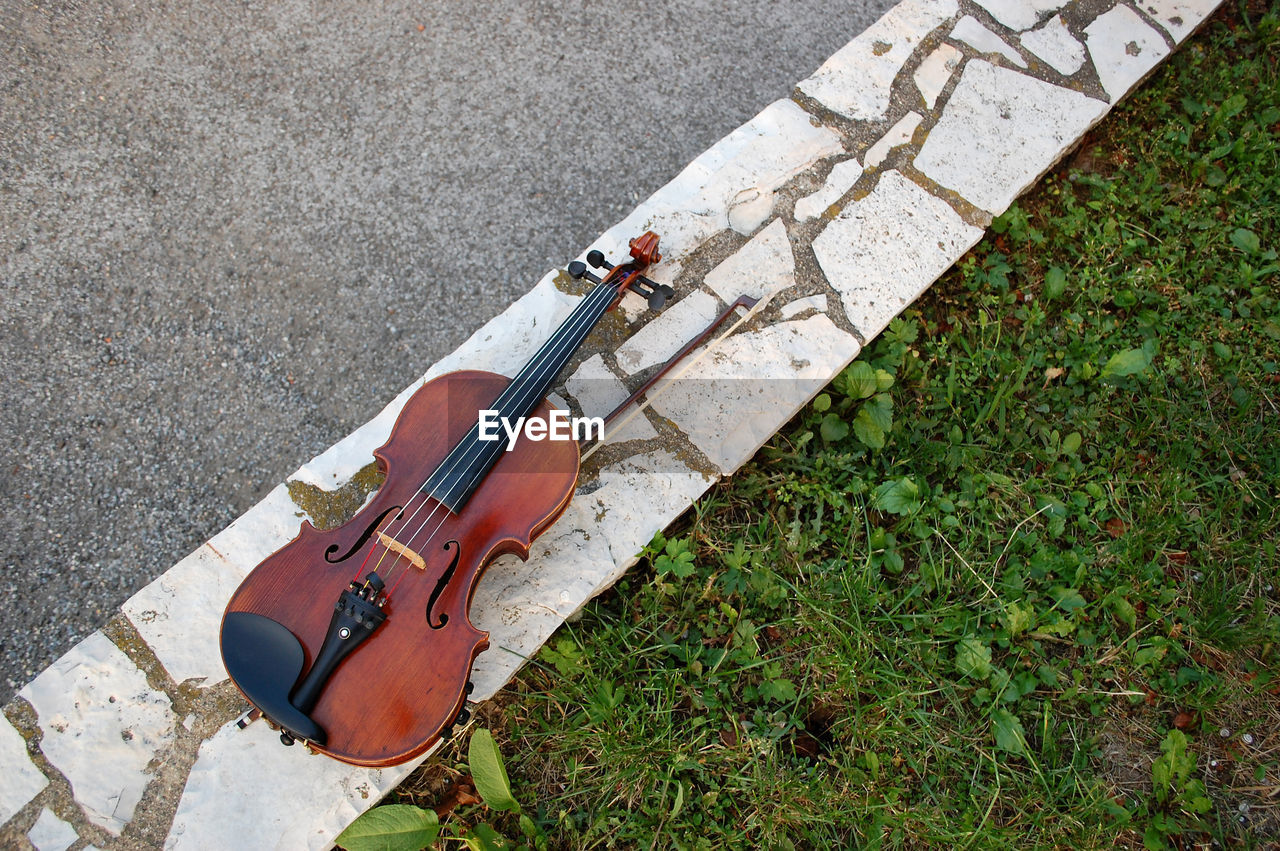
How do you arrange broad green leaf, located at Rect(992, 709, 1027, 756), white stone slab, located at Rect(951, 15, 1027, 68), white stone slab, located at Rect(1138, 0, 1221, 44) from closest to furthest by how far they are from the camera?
broad green leaf, located at Rect(992, 709, 1027, 756), white stone slab, located at Rect(951, 15, 1027, 68), white stone slab, located at Rect(1138, 0, 1221, 44)

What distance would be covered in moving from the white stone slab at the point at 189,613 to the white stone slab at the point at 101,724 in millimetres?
88

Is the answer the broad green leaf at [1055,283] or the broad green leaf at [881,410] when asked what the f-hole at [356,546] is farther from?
the broad green leaf at [1055,283]

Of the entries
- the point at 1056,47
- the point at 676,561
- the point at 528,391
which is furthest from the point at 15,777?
the point at 1056,47

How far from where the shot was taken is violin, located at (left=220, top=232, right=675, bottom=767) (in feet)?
6.13

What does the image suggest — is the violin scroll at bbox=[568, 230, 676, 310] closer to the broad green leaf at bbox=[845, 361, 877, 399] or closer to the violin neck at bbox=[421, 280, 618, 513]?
the violin neck at bbox=[421, 280, 618, 513]

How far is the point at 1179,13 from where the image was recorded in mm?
3406

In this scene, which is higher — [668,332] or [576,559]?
[668,332]

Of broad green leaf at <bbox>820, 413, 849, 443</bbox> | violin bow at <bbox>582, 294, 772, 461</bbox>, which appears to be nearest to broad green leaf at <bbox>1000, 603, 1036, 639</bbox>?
broad green leaf at <bbox>820, 413, 849, 443</bbox>

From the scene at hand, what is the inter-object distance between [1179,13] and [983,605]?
110 inches

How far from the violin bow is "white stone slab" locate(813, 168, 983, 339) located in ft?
1.02

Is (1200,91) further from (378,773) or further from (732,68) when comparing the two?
(378,773)

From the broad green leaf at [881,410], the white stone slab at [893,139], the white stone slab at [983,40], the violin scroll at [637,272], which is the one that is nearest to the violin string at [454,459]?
the violin scroll at [637,272]

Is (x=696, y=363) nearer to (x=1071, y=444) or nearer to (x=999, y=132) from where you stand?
(x=1071, y=444)

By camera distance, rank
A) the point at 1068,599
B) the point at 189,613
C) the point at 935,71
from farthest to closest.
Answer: the point at 935,71
the point at 1068,599
the point at 189,613
